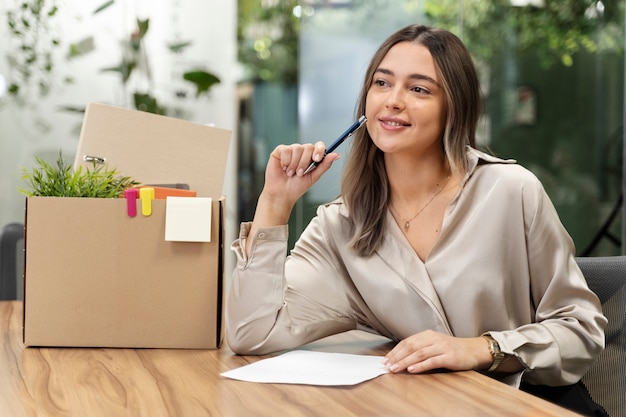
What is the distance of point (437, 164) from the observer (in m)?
1.93

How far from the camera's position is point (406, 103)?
71.4 inches

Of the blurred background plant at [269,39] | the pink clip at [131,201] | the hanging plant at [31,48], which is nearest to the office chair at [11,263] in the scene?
the pink clip at [131,201]

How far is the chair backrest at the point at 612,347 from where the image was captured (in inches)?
67.2

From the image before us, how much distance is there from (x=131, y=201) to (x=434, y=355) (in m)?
0.63

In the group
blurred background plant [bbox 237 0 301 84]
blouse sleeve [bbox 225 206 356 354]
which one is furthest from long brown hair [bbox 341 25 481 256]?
blurred background plant [bbox 237 0 301 84]

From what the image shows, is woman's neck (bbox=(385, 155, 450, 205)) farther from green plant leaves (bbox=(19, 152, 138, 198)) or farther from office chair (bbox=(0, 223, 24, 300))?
office chair (bbox=(0, 223, 24, 300))

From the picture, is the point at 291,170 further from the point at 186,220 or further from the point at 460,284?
the point at 460,284

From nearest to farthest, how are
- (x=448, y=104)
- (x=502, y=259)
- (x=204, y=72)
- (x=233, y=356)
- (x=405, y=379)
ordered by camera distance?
(x=405, y=379) → (x=233, y=356) → (x=502, y=259) → (x=448, y=104) → (x=204, y=72)

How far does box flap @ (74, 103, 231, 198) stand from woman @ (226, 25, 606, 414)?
0.25 metres

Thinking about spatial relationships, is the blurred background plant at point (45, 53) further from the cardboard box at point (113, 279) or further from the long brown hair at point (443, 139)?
the cardboard box at point (113, 279)

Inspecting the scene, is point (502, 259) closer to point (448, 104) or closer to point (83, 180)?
point (448, 104)

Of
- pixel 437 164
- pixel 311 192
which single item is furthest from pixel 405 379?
pixel 311 192

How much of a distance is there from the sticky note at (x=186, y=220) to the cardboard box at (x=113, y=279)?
1 centimetres

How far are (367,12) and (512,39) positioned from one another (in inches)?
32.4
